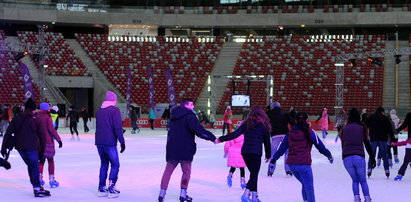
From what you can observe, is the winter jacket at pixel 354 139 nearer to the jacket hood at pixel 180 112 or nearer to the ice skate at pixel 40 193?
the jacket hood at pixel 180 112

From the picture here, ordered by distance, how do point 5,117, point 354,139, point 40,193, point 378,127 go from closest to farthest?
point 354,139, point 40,193, point 378,127, point 5,117

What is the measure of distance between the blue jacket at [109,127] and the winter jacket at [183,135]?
1.14 meters

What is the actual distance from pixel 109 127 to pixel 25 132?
1379mm

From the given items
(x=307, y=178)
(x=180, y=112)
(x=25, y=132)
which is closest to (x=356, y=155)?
(x=307, y=178)

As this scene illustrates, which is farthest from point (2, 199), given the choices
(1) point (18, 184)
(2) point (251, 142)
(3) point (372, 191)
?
(3) point (372, 191)

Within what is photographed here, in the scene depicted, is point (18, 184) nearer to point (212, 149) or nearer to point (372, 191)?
point (372, 191)

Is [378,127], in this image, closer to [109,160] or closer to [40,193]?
[109,160]

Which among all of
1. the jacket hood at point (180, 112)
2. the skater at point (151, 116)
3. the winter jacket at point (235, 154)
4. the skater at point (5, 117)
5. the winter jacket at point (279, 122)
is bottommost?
the skater at point (151, 116)

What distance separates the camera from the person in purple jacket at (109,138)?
472 inches

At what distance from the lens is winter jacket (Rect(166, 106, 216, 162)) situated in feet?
36.6

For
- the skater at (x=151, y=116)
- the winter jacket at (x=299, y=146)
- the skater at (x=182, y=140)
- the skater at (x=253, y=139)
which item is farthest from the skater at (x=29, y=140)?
the skater at (x=151, y=116)

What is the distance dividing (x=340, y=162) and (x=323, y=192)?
7.71 metres

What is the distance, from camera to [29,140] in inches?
464

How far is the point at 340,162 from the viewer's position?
68.2 feet
